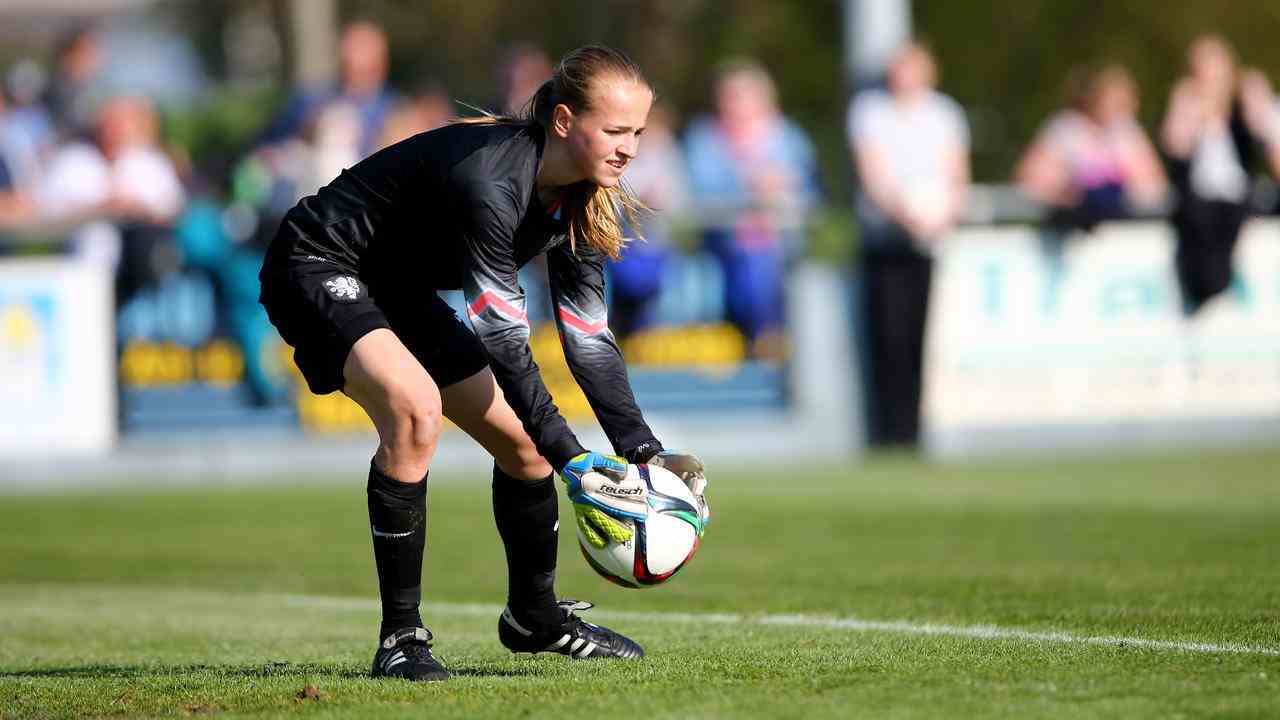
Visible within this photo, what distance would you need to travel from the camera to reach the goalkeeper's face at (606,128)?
6.08 m

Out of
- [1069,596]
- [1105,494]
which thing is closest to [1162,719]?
[1069,596]

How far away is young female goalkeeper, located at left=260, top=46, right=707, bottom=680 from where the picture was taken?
5.95m

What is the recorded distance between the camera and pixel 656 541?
6.00m

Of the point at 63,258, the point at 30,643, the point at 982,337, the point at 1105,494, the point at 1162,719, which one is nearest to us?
the point at 1162,719

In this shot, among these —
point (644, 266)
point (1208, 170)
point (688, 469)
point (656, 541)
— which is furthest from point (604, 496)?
point (1208, 170)

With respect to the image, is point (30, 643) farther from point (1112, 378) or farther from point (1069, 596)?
point (1112, 378)

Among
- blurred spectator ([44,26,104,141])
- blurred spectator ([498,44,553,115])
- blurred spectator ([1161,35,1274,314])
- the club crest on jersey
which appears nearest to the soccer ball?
the club crest on jersey

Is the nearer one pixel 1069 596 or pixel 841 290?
pixel 1069 596

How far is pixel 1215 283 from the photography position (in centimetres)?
1647

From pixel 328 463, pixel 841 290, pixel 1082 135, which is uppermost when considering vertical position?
pixel 1082 135

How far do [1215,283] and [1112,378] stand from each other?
1123 mm

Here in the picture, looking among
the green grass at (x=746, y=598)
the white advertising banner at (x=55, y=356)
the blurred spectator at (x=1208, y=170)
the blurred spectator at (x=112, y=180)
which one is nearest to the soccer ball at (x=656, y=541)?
the green grass at (x=746, y=598)

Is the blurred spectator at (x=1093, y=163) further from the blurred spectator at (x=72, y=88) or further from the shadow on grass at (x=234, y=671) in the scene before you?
the shadow on grass at (x=234, y=671)

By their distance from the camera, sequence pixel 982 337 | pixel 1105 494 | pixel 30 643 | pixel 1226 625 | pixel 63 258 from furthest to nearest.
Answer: pixel 982 337 → pixel 63 258 → pixel 1105 494 → pixel 30 643 → pixel 1226 625
